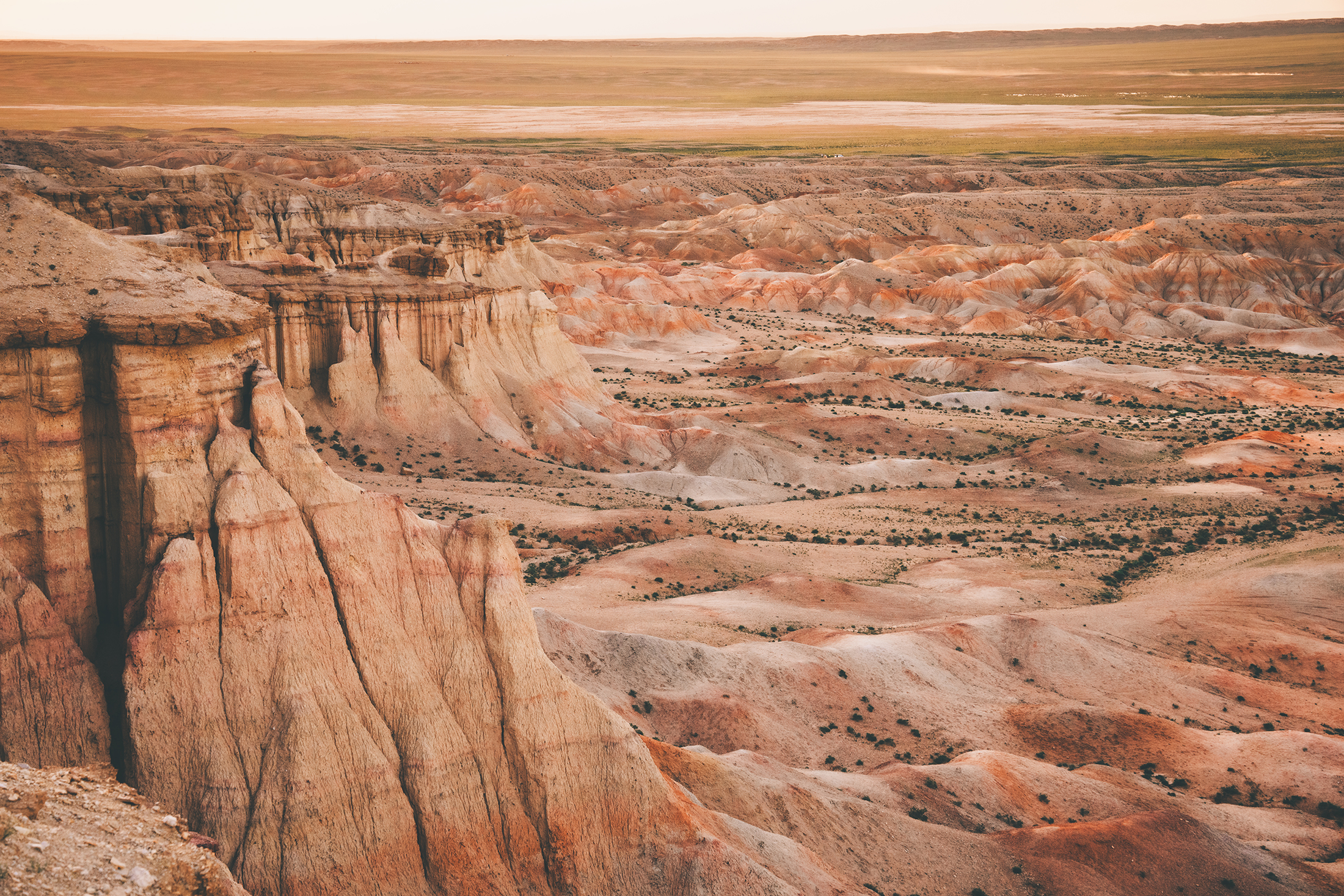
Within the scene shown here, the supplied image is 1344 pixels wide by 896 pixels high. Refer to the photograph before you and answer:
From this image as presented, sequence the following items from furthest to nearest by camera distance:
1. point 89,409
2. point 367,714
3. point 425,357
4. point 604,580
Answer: point 425,357 < point 604,580 < point 367,714 < point 89,409

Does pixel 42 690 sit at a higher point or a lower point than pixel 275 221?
lower

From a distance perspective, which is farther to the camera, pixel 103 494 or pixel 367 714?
pixel 367 714

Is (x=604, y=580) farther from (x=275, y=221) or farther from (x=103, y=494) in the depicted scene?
(x=275, y=221)

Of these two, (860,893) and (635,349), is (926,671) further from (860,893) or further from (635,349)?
(635,349)

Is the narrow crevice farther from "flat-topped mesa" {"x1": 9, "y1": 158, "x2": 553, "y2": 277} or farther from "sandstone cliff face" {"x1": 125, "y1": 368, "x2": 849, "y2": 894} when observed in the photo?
"flat-topped mesa" {"x1": 9, "y1": 158, "x2": 553, "y2": 277}

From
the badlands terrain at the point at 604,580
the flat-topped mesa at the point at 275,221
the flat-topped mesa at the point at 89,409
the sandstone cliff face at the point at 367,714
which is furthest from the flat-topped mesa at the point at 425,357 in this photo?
the sandstone cliff face at the point at 367,714

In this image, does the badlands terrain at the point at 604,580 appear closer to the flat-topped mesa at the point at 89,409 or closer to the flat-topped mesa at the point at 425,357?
the flat-topped mesa at the point at 89,409

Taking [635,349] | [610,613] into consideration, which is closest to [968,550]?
[610,613]

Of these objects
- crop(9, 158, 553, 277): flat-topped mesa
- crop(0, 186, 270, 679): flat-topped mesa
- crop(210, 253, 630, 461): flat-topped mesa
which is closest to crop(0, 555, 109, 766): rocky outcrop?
crop(0, 186, 270, 679): flat-topped mesa

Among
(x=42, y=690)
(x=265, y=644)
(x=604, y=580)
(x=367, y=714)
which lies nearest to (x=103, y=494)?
(x=42, y=690)

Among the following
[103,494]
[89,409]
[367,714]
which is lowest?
[367,714]
